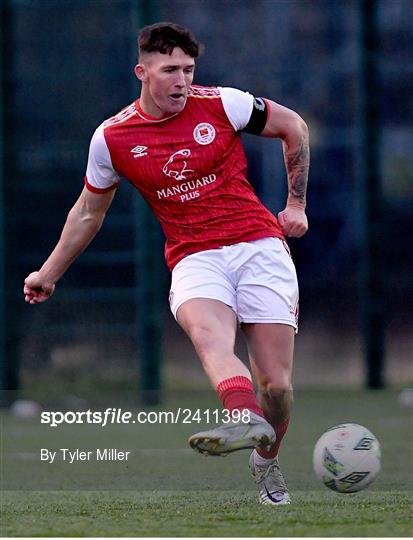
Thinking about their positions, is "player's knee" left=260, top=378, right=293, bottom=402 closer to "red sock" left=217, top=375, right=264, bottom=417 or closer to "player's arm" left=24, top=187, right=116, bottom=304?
"red sock" left=217, top=375, right=264, bottom=417

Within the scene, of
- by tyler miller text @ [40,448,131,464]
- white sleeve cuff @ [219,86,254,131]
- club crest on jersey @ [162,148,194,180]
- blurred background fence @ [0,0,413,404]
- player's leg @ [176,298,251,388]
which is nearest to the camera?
player's leg @ [176,298,251,388]

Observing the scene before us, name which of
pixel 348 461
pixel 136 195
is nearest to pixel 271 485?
pixel 348 461

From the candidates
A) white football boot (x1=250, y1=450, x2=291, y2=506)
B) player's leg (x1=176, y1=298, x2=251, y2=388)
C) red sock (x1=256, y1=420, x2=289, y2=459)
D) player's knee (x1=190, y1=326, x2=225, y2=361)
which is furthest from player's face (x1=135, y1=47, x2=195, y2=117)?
white football boot (x1=250, y1=450, x2=291, y2=506)

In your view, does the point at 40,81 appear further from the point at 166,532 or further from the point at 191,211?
the point at 166,532

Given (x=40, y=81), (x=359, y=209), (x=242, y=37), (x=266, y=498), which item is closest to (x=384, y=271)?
(x=359, y=209)

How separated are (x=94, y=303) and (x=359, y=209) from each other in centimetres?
266

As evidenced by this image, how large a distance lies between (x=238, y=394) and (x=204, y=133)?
1264 mm

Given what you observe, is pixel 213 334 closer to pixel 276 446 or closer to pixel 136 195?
pixel 276 446

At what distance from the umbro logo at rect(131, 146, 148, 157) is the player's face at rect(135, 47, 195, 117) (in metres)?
0.19

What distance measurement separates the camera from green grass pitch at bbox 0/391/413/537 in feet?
18.4

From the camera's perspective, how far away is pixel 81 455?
951cm

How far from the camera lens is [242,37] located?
13727 millimetres

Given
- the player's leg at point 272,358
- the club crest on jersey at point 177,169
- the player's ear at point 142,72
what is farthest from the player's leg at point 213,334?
the player's ear at point 142,72

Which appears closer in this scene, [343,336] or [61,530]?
[61,530]
